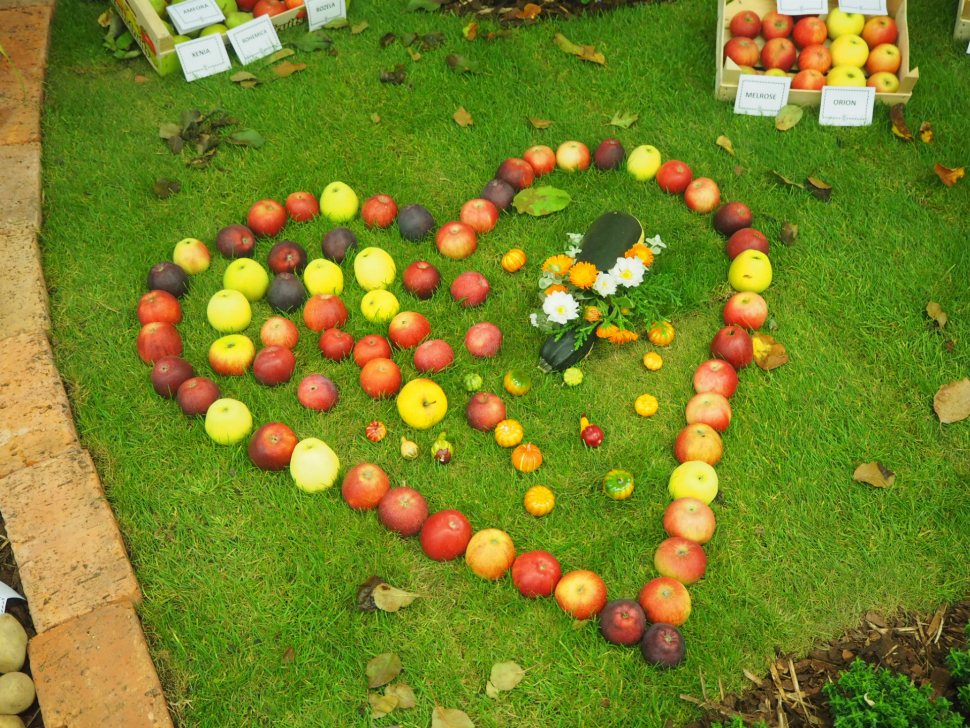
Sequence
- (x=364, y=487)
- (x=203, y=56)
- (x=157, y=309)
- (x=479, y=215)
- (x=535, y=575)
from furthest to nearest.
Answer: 1. (x=203, y=56)
2. (x=479, y=215)
3. (x=157, y=309)
4. (x=364, y=487)
5. (x=535, y=575)

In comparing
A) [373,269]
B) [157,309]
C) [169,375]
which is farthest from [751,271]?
[157,309]

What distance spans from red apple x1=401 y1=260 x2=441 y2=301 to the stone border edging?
1708 millimetres

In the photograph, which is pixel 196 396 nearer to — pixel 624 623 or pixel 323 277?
pixel 323 277

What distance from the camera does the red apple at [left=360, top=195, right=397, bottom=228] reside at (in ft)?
14.1

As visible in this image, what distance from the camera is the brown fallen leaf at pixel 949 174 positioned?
177 inches

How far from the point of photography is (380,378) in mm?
3559

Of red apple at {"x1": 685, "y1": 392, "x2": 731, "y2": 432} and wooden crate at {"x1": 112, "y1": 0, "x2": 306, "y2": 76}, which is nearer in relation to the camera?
red apple at {"x1": 685, "y1": 392, "x2": 731, "y2": 432}

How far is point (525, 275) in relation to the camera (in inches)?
165

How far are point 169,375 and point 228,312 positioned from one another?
1.44ft

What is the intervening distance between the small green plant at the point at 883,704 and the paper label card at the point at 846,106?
11.7 ft

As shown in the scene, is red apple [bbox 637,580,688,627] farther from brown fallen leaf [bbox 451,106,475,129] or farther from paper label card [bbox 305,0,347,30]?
paper label card [bbox 305,0,347,30]

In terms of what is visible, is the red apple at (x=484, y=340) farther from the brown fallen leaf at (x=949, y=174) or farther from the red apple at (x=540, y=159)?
the brown fallen leaf at (x=949, y=174)

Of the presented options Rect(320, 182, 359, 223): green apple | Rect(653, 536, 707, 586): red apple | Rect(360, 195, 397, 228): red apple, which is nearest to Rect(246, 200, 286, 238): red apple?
Rect(320, 182, 359, 223): green apple

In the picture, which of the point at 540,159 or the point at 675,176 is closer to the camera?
the point at 675,176
